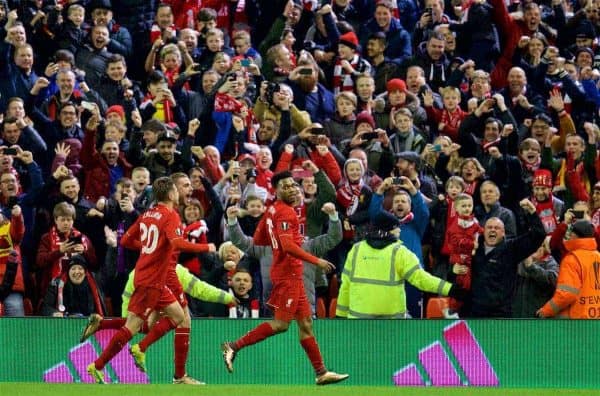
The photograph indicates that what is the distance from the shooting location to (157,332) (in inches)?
598

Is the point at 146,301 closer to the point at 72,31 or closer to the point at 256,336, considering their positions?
the point at 256,336

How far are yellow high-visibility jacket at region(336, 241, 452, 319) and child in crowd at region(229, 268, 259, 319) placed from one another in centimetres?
162

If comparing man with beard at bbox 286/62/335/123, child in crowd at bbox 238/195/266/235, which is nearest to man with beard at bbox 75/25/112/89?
man with beard at bbox 286/62/335/123

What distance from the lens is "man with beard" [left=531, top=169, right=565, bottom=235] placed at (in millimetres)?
18141

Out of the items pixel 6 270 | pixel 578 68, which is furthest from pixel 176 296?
pixel 578 68

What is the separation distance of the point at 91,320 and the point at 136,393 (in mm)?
1413

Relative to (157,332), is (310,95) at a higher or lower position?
higher

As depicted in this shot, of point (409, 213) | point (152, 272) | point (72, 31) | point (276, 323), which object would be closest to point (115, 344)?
point (152, 272)

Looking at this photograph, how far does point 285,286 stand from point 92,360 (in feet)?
8.27

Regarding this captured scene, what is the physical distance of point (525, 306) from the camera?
56.9 ft

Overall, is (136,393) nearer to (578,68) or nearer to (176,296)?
(176,296)

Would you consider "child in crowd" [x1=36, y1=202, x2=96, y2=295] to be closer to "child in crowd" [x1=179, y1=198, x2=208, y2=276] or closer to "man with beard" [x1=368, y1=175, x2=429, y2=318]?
"child in crowd" [x1=179, y1=198, x2=208, y2=276]

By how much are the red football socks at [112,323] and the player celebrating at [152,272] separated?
0.40 meters

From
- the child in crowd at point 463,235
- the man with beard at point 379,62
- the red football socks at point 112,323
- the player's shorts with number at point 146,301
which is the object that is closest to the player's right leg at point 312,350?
the player's shorts with number at point 146,301
